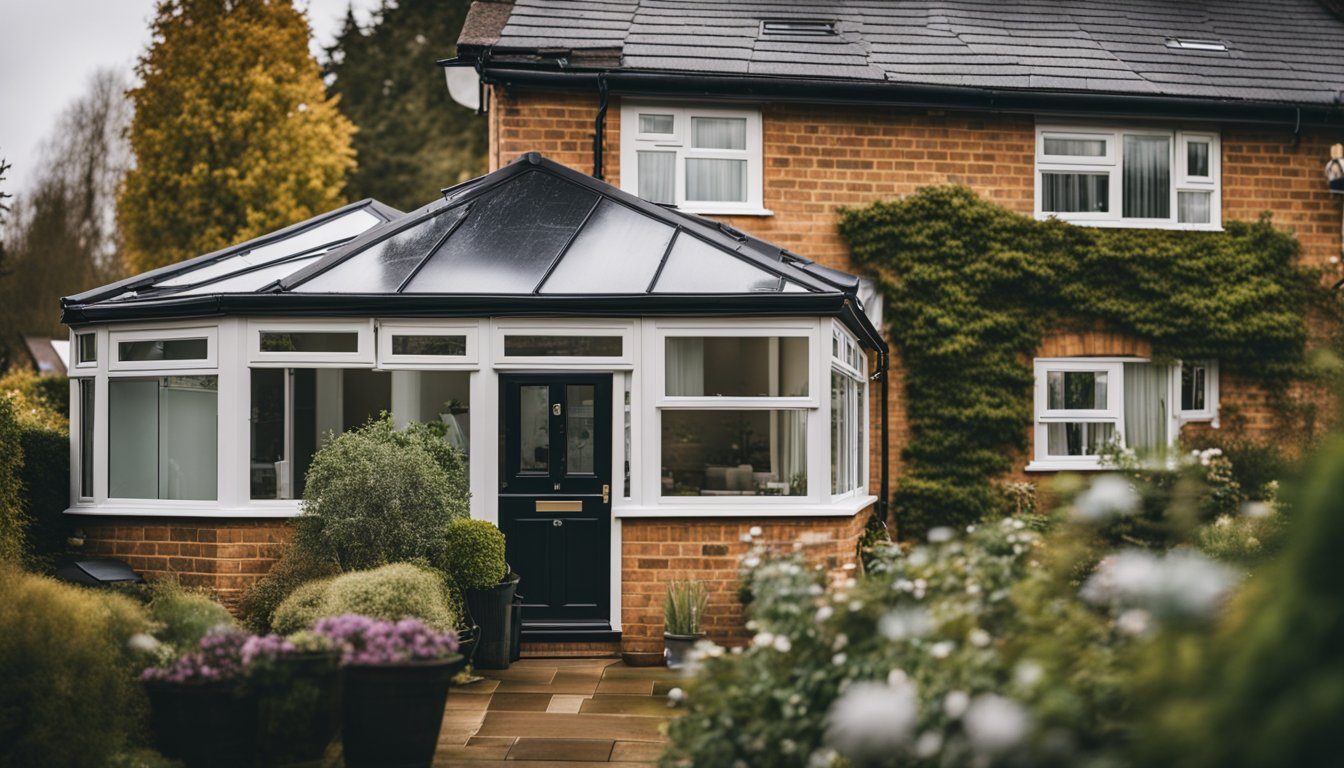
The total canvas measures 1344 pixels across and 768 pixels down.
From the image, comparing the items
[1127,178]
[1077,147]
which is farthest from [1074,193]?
[1127,178]

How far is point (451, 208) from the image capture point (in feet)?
33.1

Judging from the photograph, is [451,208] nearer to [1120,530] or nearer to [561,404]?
[561,404]

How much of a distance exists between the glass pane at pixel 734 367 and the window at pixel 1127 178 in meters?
4.60

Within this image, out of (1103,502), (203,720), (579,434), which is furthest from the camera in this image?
(579,434)

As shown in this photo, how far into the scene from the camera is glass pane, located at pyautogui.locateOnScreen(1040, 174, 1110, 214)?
12.7 meters

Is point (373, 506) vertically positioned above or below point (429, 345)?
below

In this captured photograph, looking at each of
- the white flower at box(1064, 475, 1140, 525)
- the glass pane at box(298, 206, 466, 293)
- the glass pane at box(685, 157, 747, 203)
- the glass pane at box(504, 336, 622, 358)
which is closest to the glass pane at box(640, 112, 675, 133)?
the glass pane at box(685, 157, 747, 203)

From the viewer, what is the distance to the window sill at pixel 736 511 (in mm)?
8969

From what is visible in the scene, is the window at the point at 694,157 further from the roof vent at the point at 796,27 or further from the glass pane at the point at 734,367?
the glass pane at the point at 734,367

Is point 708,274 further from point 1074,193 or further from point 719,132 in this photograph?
point 1074,193

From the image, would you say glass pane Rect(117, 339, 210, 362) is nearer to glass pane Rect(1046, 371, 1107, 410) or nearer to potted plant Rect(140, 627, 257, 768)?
potted plant Rect(140, 627, 257, 768)

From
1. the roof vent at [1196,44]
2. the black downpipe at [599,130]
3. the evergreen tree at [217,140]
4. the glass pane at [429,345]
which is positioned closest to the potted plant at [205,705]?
the glass pane at [429,345]

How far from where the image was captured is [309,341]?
29.8ft

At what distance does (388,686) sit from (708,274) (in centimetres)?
442
